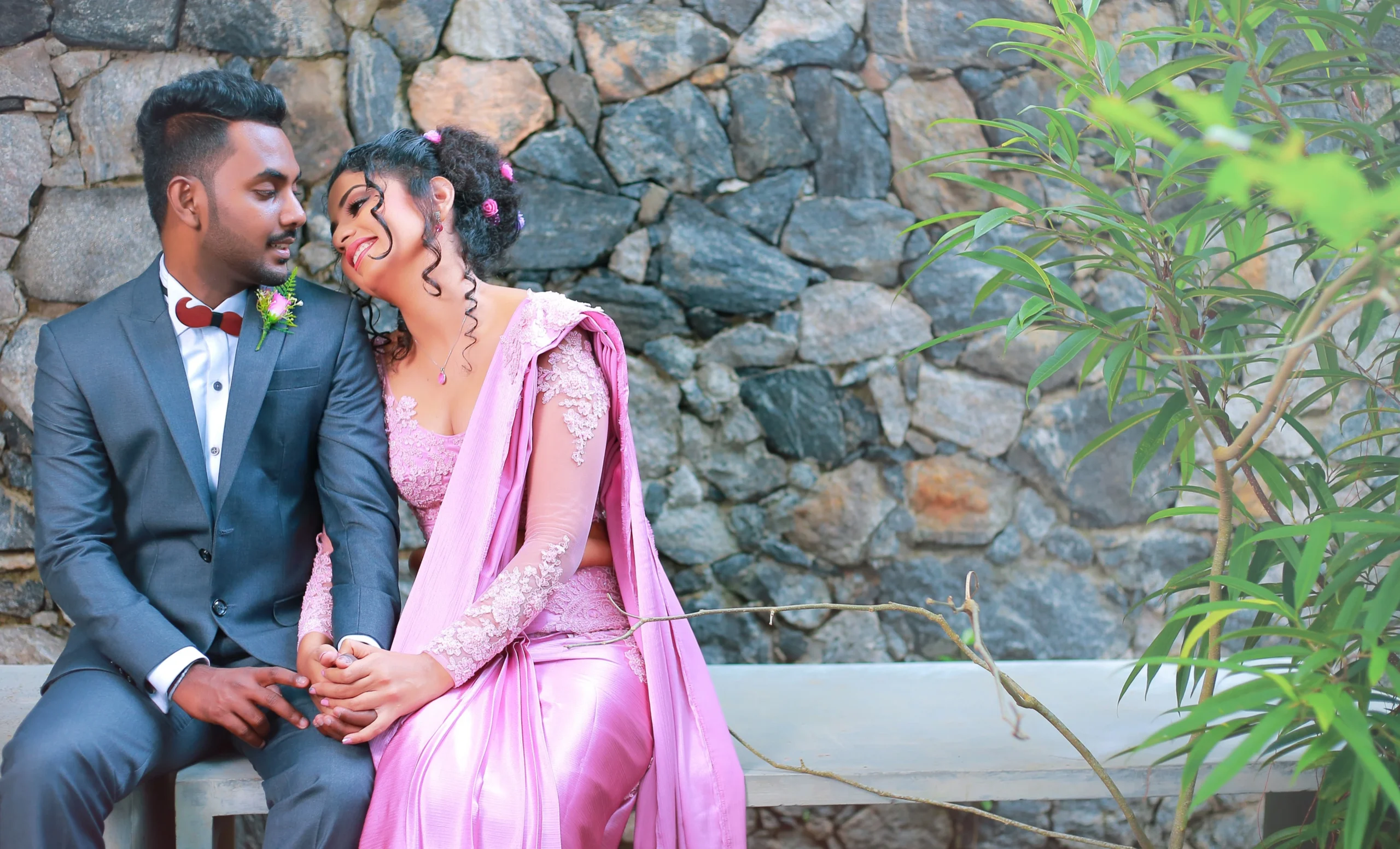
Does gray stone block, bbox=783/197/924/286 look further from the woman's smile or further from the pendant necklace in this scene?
the woman's smile

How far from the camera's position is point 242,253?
5.49ft

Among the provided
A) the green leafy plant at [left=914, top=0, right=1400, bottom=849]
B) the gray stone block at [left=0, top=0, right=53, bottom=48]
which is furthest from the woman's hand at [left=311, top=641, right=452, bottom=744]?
the gray stone block at [left=0, top=0, right=53, bottom=48]

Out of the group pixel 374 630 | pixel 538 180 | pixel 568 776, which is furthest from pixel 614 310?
pixel 568 776

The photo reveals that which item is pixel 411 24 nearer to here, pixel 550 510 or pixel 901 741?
pixel 550 510

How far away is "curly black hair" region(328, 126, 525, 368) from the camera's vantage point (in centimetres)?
172

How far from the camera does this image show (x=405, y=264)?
1.71m

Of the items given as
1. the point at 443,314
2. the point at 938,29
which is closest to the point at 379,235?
the point at 443,314

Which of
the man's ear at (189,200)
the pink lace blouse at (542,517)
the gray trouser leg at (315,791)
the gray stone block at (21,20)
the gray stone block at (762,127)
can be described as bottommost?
the gray trouser leg at (315,791)

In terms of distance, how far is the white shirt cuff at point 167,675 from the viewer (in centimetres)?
151

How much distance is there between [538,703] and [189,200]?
1.04 meters

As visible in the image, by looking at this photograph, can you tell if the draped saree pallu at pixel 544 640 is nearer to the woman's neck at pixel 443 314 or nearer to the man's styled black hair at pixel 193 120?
the woman's neck at pixel 443 314

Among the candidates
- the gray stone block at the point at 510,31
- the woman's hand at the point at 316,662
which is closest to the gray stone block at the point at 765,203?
the gray stone block at the point at 510,31

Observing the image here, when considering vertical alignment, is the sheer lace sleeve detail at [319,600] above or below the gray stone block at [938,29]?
below

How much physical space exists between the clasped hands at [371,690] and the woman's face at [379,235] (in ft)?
2.09
